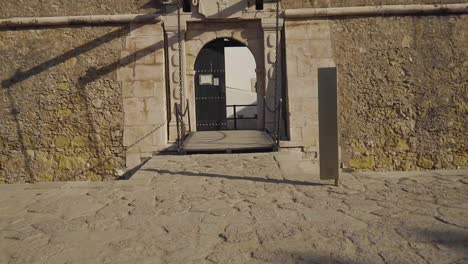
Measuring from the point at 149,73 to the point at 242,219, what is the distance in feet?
17.1

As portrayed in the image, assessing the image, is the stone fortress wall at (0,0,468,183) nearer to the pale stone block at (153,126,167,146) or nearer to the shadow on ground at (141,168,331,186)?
the pale stone block at (153,126,167,146)

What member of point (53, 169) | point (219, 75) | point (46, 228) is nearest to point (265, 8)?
point (219, 75)

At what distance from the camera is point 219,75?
8.78 metres

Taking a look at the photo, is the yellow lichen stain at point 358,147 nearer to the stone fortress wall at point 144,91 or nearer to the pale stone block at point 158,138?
the stone fortress wall at point 144,91

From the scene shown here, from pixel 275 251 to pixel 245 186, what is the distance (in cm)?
183

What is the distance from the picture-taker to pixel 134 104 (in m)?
7.76

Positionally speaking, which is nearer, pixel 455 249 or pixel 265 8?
pixel 455 249

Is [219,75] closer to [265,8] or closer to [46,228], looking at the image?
[265,8]

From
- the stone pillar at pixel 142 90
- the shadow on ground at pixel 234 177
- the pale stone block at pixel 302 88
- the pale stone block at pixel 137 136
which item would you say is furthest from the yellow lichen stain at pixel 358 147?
the pale stone block at pixel 137 136

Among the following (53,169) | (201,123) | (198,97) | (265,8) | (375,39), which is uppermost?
(265,8)

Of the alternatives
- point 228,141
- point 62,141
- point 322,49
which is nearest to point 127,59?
point 62,141

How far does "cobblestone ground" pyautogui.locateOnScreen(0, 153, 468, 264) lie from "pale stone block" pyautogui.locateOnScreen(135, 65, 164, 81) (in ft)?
10.7

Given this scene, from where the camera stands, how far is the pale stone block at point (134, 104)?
7.75 metres

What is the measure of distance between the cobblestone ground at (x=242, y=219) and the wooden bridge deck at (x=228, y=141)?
162 cm
